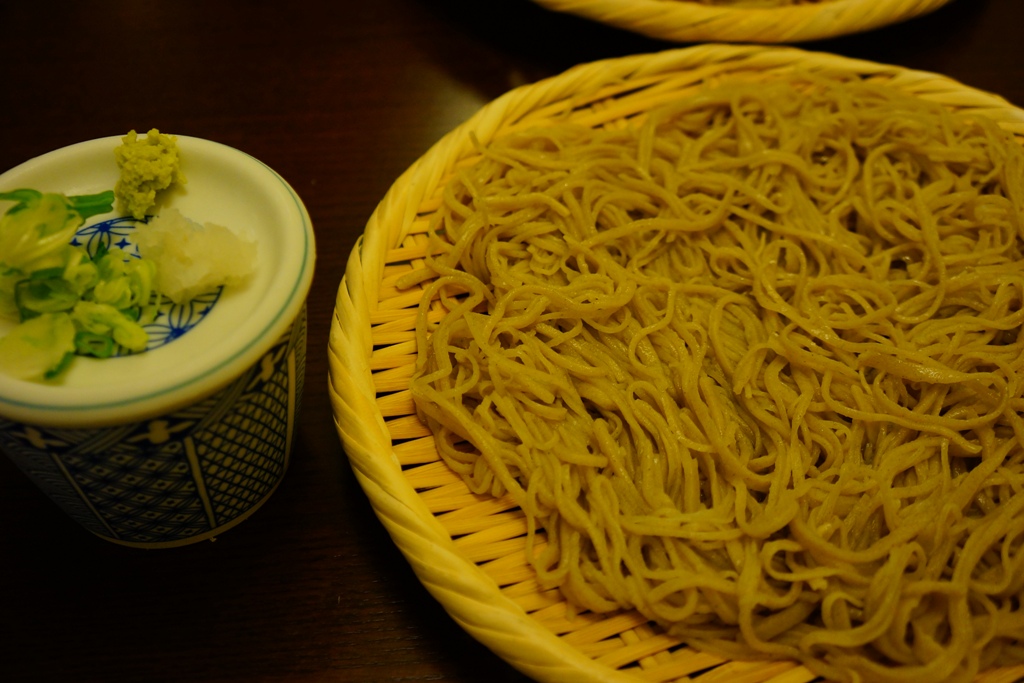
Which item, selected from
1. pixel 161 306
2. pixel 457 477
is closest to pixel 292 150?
pixel 161 306

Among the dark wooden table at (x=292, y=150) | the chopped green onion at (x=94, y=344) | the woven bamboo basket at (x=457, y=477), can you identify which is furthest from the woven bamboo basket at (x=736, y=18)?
the chopped green onion at (x=94, y=344)

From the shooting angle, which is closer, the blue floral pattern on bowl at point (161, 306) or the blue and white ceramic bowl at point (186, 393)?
the blue and white ceramic bowl at point (186, 393)

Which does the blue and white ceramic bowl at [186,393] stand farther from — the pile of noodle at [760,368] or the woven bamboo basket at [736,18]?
the woven bamboo basket at [736,18]

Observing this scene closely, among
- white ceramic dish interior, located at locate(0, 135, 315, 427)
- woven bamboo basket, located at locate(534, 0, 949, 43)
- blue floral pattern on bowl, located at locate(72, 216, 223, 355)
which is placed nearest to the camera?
white ceramic dish interior, located at locate(0, 135, 315, 427)

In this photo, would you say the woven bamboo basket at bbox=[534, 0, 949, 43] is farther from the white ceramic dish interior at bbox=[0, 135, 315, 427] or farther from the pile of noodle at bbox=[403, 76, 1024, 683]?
the white ceramic dish interior at bbox=[0, 135, 315, 427]

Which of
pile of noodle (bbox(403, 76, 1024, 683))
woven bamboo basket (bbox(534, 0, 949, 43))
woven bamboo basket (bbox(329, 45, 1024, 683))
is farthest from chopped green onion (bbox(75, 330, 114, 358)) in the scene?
woven bamboo basket (bbox(534, 0, 949, 43))

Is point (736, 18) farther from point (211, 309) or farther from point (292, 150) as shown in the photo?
point (211, 309)
